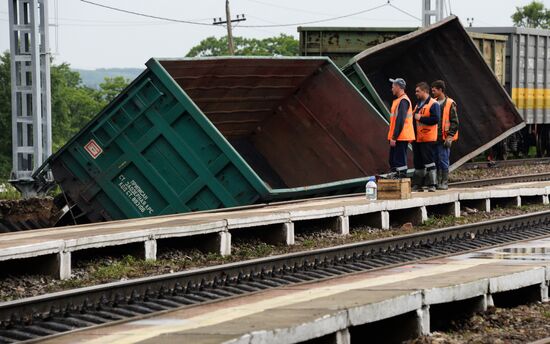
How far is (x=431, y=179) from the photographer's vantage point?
61.1 feet

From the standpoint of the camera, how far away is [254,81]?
60.3 ft

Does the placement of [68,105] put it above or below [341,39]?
below

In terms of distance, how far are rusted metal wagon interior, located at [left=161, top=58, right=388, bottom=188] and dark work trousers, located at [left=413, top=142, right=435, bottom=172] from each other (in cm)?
62

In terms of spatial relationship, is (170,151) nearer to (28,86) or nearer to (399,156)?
(399,156)

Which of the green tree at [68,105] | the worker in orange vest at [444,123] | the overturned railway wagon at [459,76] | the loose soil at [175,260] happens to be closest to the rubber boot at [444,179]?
the worker in orange vest at [444,123]

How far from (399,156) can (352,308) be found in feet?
31.8

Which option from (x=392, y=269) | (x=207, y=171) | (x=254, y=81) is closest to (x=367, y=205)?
(x=207, y=171)

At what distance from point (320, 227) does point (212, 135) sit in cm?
179

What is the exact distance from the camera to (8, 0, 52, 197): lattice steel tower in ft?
74.4

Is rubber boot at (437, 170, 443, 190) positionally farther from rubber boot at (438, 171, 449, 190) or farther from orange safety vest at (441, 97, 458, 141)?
orange safety vest at (441, 97, 458, 141)

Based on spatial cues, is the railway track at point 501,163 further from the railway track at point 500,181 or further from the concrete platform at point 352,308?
the concrete platform at point 352,308

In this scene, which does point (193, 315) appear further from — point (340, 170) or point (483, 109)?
point (483, 109)

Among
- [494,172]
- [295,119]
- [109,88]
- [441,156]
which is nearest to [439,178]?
[441,156]

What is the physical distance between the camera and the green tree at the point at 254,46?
135 m
